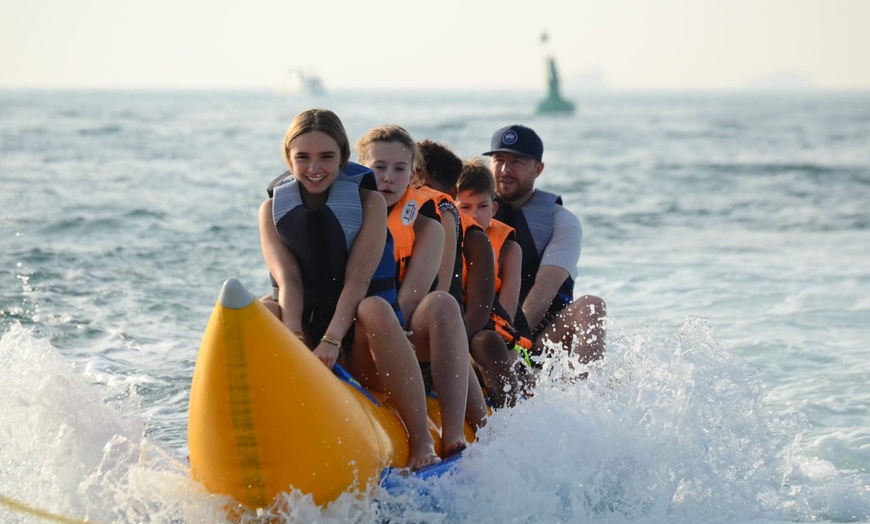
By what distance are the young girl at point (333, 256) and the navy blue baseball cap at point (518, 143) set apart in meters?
1.48

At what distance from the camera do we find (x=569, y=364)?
4.86 meters

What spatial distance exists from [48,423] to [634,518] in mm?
2104

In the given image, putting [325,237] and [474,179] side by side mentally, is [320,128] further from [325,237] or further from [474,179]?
[474,179]

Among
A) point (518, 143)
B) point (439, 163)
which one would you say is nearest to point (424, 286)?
point (439, 163)

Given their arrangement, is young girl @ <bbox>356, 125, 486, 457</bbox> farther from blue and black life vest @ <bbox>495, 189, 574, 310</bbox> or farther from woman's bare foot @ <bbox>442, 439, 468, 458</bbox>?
blue and black life vest @ <bbox>495, 189, 574, 310</bbox>

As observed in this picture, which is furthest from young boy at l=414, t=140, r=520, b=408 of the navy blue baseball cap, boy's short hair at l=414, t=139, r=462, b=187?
the navy blue baseball cap

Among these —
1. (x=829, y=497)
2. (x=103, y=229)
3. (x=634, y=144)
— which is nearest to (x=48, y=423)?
(x=829, y=497)

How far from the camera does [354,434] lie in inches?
130

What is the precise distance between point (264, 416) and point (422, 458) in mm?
732

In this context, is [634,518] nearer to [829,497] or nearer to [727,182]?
[829,497]

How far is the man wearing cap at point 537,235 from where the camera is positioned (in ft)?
16.5

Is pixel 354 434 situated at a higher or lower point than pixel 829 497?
higher

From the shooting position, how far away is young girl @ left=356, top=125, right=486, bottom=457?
12.3ft

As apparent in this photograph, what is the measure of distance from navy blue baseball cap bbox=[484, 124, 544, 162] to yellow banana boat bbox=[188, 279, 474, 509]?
2.09 metres
